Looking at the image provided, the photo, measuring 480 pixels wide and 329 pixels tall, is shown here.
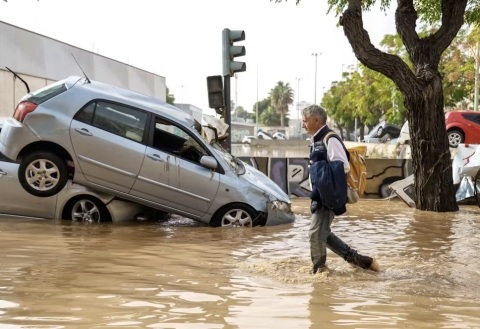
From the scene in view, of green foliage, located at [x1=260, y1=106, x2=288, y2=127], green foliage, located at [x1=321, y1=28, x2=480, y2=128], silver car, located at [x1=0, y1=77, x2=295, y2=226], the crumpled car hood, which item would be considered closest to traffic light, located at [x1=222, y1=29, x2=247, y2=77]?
the crumpled car hood

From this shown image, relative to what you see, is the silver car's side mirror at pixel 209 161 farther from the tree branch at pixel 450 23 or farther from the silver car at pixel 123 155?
the tree branch at pixel 450 23

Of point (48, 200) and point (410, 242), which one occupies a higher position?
point (48, 200)

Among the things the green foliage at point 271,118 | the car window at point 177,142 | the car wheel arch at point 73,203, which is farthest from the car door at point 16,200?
the green foliage at point 271,118

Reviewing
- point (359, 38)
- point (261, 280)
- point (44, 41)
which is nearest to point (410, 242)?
point (261, 280)

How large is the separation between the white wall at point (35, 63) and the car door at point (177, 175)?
1753 cm

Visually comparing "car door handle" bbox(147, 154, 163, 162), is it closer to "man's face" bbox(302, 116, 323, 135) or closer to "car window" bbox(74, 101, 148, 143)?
"car window" bbox(74, 101, 148, 143)

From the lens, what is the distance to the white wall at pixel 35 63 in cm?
2406

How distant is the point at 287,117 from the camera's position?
413 ft

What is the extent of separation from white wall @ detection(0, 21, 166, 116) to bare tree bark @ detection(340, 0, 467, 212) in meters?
17.3

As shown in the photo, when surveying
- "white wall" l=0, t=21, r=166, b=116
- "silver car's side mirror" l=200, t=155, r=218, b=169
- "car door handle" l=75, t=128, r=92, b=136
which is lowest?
"silver car's side mirror" l=200, t=155, r=218, b=169

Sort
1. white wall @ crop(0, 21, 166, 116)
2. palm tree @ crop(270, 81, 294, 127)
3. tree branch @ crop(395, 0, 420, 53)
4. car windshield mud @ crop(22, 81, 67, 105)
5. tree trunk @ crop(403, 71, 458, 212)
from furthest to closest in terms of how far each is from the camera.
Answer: palm tree @ crop(270, 81, 294, 127), white wall @ crop(0, 21, 166, 116), tree branch @ crop(395, 0, 420, 53), tree trunk @ crop(403, 71, 458, 212), car windshield mud @ crop(22, 81, 67, 105)

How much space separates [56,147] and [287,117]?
119 meters

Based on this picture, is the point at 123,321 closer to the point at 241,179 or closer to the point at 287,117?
the point at 241,179

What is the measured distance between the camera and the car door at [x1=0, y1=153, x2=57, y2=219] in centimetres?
812
